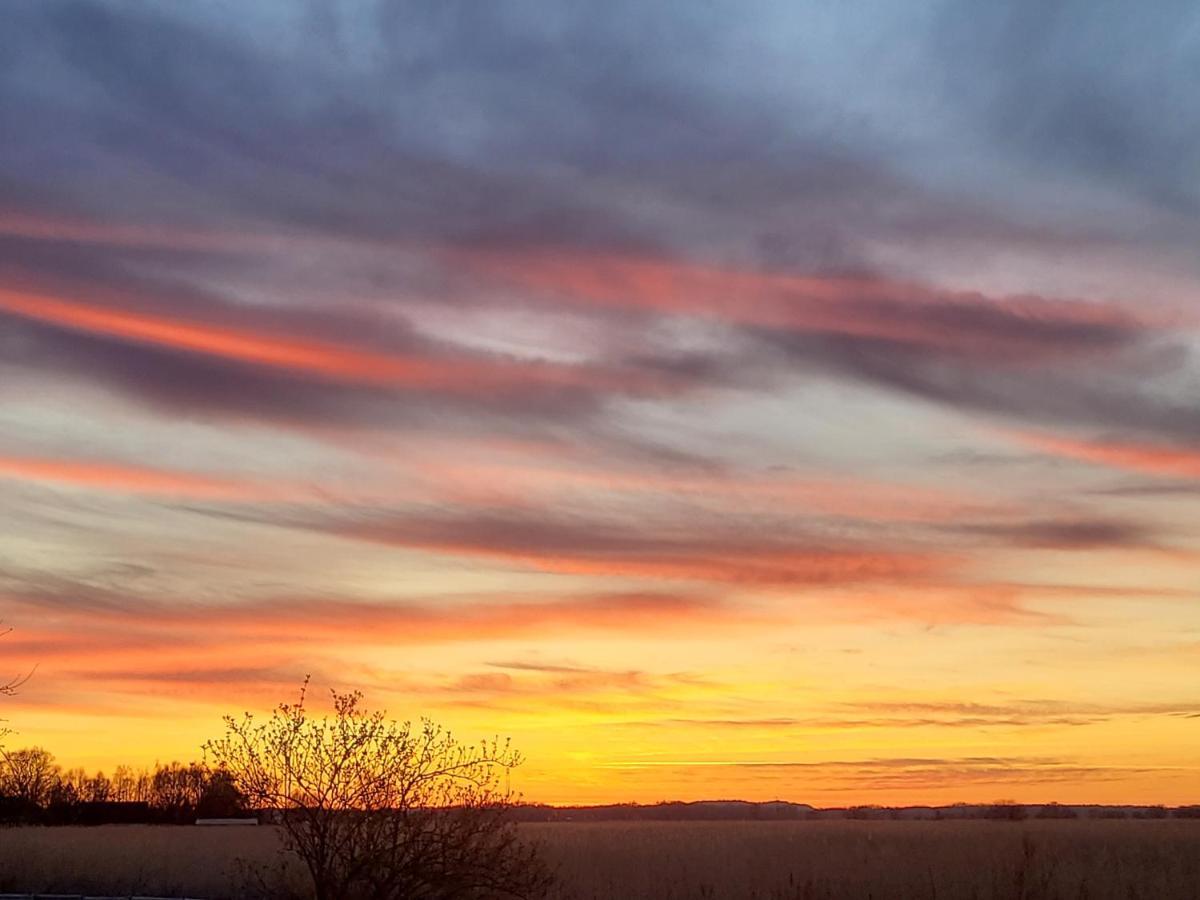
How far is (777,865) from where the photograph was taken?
34000 mm

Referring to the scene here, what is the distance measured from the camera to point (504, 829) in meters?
23.3

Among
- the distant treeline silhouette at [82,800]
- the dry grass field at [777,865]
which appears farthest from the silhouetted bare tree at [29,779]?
the dry grass field at [777,865]

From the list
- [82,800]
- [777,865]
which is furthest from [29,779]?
[777,865]

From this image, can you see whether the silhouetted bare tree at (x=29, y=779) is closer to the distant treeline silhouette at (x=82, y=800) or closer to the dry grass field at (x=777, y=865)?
the distant treeline silhouette at (x=82, y=800)

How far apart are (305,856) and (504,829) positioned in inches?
151

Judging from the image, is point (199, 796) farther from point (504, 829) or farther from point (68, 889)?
point (504, 829)

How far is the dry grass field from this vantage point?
29.6 metres

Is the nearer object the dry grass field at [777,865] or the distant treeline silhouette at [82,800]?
the dry grass field at [777,865]

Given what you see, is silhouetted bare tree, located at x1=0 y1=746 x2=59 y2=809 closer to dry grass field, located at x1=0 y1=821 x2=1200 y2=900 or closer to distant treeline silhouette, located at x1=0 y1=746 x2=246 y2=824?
distant treeline silhouette, located at x1=0 y1=746 x2=246 y2=824

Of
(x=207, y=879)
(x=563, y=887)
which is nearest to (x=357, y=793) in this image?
(x=563, y=887)

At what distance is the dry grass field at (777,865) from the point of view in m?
29.6

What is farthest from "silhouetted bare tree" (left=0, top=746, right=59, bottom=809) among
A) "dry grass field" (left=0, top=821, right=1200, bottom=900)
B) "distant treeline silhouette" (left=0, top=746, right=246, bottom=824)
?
"dry grass field" (left=0, top=821, right=1200, bottom=900)

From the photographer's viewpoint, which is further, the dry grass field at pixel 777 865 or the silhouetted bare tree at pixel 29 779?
the silhouetted bare tree at pixel 29 779

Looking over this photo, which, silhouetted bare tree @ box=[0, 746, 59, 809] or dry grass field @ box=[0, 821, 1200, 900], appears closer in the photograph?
dry grass field @ box=[0, 821, 1200, 900]
